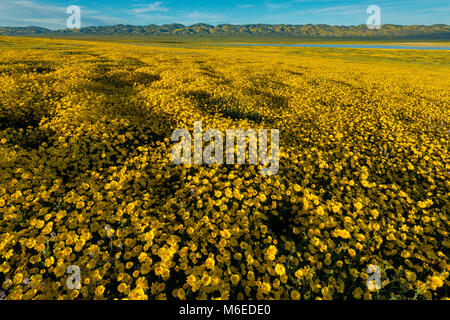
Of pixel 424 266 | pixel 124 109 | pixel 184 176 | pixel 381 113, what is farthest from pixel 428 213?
pixel 124 109

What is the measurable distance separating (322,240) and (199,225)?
7.75 ft

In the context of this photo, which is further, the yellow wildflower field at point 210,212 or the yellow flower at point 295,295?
the yellow wildflower field at point 210,212

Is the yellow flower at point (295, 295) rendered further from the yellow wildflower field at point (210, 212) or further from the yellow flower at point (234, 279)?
the yellow flower at point (234, 279)

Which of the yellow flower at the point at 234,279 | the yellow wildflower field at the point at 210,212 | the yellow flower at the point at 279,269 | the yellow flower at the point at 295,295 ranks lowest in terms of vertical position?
the yellow flower at the point at 295,295

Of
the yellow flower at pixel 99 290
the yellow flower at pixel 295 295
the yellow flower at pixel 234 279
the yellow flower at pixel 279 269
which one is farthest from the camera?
the yellow flower at pixel 279 269

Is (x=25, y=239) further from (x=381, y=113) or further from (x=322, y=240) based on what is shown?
(x=381, y=113)

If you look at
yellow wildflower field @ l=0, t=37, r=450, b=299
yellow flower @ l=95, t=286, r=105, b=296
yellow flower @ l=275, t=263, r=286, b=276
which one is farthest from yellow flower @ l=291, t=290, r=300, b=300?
yellow flower @ l=95, t=286, r=105, b=296

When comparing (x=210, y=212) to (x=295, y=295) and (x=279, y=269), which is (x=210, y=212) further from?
(x=295, y=295)

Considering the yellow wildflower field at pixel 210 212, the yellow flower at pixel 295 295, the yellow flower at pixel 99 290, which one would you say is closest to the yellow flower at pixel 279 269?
the yellow wildflower field at pixel 210 212

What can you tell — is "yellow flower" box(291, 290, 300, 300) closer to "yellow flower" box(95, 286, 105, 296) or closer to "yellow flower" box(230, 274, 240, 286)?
"yellow flower" box(230, 274, 240, 286)

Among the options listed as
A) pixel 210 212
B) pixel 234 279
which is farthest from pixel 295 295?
pixel 210 212

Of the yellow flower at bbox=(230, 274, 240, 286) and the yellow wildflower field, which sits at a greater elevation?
the yellow wildflower field

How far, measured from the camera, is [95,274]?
292 cm

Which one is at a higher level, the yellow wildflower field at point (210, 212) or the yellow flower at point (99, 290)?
the yellow wildflower field at point (210, 212)
